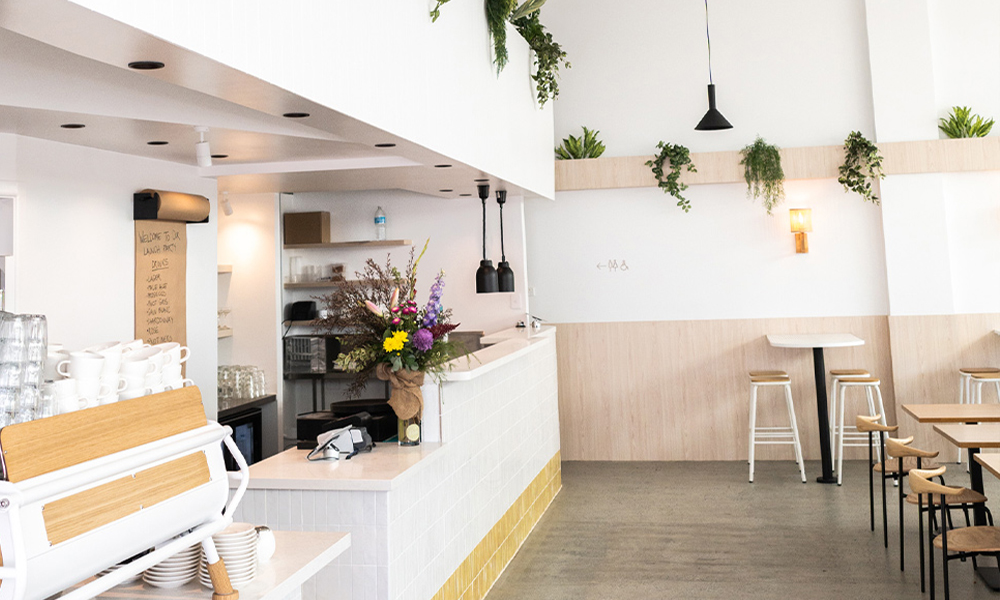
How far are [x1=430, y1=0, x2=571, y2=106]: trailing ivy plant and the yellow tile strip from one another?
2832 millimetres

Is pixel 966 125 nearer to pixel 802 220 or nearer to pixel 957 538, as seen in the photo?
pixel 802 220

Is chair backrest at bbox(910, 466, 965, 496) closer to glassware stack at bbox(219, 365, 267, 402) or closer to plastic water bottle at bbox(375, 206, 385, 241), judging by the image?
plastic water bottle at bbox(375, 206, 385, 241)

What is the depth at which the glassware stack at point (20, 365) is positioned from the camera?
150 centimetres

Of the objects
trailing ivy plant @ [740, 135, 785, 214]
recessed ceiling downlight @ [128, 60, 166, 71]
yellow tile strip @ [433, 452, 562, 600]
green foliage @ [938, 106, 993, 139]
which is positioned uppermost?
green foliage @ [938, 106, 993, 139]

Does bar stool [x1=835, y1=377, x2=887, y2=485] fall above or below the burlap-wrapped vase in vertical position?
below

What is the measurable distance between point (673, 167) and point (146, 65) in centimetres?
554

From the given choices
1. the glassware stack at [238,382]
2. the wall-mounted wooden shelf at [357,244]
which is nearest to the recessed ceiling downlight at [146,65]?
the glassware stack at [238,382]

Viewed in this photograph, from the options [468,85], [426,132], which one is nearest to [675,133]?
[468,85]

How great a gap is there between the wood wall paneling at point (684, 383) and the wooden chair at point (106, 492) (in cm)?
589

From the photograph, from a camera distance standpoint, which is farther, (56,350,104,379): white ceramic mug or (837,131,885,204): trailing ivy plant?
(837,131,885,204): trailing ivy plant

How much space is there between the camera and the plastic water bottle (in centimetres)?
664

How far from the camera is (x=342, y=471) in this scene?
122 inches

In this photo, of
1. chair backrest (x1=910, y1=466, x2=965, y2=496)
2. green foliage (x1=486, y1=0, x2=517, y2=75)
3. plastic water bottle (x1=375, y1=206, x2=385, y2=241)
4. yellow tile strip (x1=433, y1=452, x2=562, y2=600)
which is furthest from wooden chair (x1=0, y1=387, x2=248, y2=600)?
plastic water bottle (x1=375, y1=206, x2=385, y2=241)

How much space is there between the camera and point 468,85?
427cm
